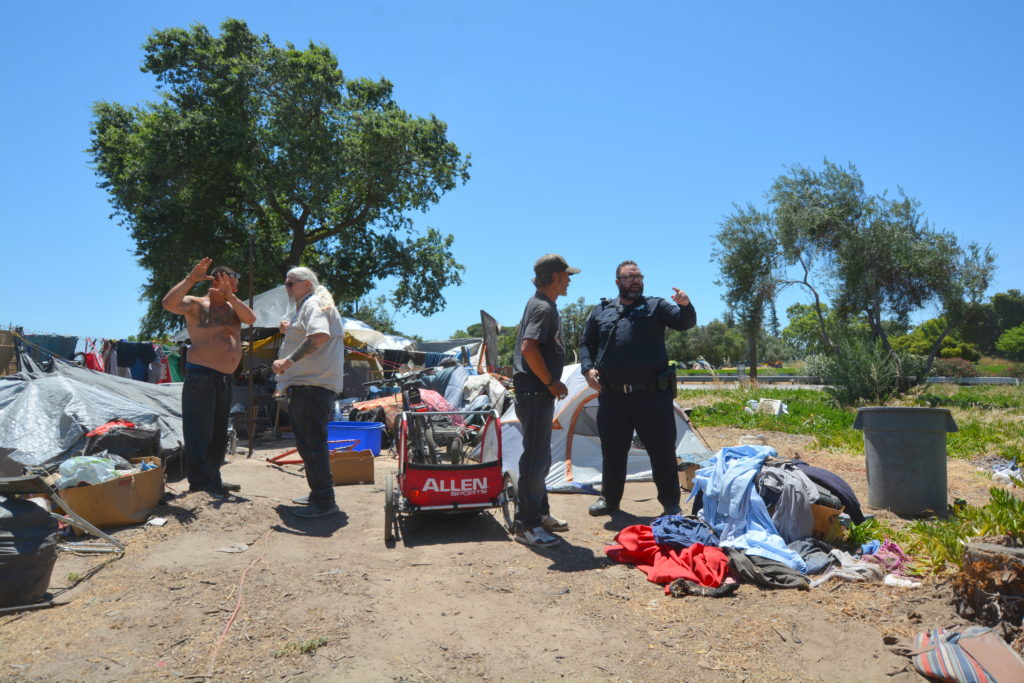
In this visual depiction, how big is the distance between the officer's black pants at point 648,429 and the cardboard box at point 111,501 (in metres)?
3.66

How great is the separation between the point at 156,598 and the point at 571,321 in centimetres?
5033

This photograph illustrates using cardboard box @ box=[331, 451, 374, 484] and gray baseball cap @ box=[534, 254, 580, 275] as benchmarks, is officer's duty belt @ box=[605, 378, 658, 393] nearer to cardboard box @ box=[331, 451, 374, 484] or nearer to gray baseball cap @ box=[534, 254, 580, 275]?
gray baseball cap @ box=[534, 254, 580, 275]

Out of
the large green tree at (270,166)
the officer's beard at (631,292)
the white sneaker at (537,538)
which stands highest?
the large green tree at (270,166)

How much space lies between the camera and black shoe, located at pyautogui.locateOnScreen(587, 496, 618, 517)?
5.51 meters

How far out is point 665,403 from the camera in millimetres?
5113

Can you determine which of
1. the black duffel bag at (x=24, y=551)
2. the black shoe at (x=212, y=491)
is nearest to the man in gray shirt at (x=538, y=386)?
the black shoe at (x=212, y=491)

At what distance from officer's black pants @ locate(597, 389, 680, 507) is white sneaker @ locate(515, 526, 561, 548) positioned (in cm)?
112

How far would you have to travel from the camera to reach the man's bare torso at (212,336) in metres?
5.27

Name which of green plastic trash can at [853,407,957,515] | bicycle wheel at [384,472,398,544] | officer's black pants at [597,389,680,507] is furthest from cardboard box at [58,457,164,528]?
green plastic trash can at [853,407,957,515]

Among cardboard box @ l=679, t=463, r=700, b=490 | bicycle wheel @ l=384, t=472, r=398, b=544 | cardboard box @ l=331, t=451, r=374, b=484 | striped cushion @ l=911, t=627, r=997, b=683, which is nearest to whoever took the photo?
striped cushion @ l=911, t=627, r=997, b=683

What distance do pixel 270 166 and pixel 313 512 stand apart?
1600cm

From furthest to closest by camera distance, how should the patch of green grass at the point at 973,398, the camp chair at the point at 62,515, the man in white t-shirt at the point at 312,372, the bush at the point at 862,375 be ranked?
the bush at the point at 862,375, the patch of green grass at the point at 973,398, the man in white t-shirt at the point at 312,372, the camp chair at the point at 62,515

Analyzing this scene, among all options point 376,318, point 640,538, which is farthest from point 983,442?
point 376,318

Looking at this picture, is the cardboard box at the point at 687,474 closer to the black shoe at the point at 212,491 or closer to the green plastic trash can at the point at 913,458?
the green plastic trash can at the point at 913,458
